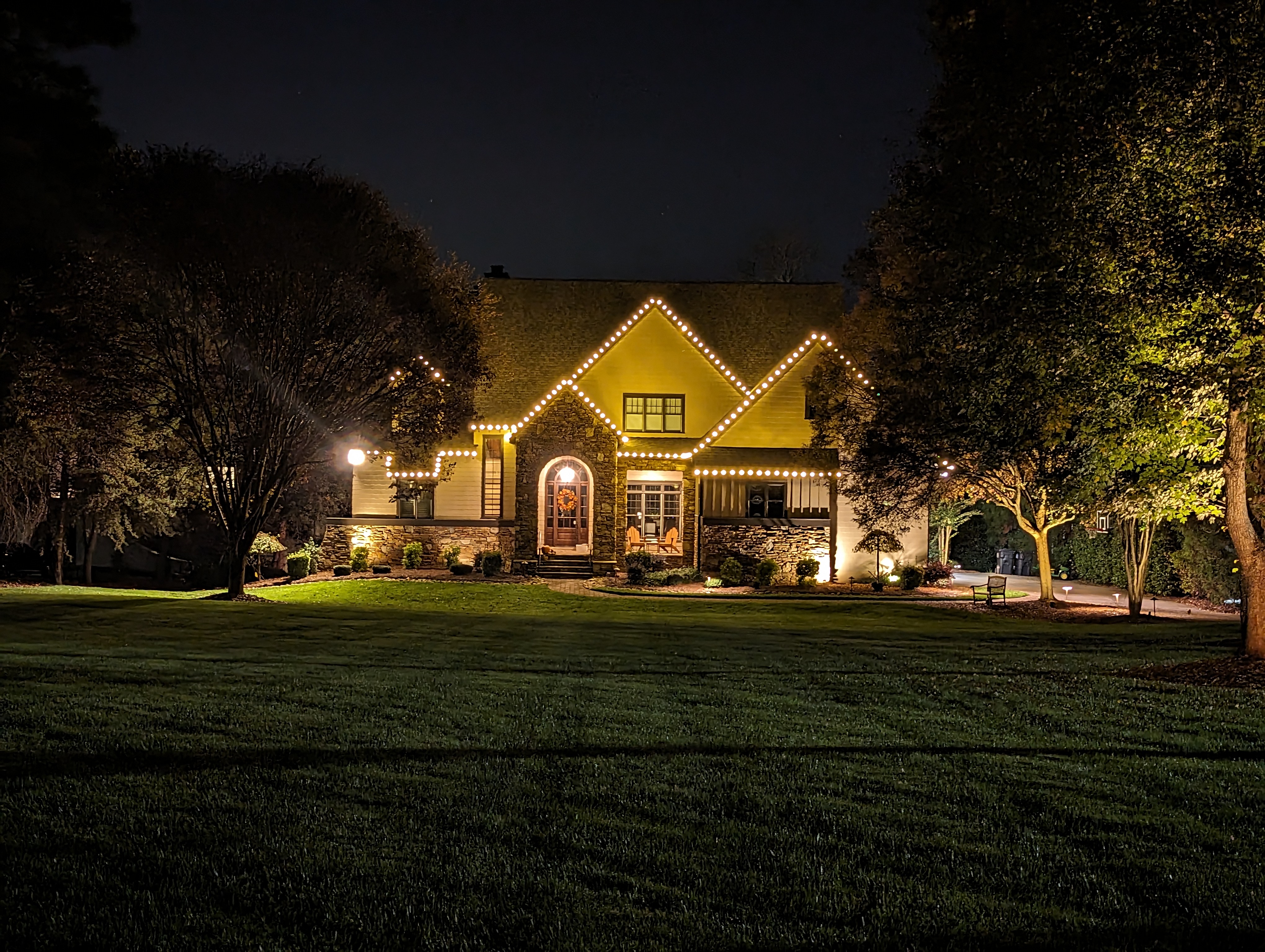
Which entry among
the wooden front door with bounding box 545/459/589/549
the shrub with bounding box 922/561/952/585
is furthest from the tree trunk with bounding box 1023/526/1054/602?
the wooden front door with bounding box 545/459/589/549

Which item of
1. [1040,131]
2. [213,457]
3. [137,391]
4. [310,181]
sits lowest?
[213,457]

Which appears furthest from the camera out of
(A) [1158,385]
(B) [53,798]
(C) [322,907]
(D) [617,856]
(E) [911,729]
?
(A) [1158,385]

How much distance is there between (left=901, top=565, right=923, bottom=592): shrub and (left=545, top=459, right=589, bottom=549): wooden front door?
10384 mm

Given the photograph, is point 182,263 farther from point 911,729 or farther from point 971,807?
point 971,807

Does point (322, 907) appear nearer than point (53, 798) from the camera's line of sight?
Yes

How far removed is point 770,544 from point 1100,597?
10.1 metres

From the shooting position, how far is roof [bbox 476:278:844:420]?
1423 inches

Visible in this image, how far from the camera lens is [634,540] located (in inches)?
1273

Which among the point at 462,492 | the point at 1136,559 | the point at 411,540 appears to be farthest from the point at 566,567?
the point at 1136,559

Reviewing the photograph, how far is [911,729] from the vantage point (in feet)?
29.4

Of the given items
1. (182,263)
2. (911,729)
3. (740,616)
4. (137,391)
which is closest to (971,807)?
(911,729)

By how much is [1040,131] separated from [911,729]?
25.6ft

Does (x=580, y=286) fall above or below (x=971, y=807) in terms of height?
above

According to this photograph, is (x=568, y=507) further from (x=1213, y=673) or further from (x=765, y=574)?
(x=1213, y=673)
